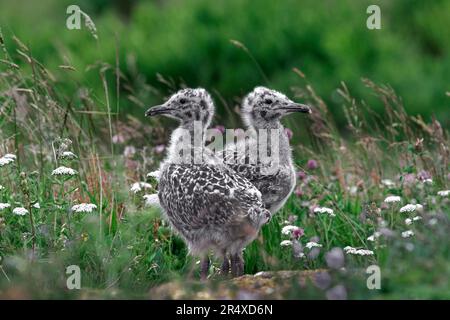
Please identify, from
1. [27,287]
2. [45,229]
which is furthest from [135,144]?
A: [27,287]

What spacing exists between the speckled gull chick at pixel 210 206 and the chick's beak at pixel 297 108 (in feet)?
2.62

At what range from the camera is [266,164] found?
24.1 feet

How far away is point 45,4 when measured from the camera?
26438 mm

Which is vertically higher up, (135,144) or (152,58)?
(152,58)

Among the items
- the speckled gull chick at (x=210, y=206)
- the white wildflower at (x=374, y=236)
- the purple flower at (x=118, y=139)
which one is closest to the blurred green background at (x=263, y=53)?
the purple flower at (x=118, y=139)

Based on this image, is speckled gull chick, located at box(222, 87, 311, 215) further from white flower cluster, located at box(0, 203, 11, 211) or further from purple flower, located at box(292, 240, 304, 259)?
white flower cluster, located at box(0, 203, 11, 211)

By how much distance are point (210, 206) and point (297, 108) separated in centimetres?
138

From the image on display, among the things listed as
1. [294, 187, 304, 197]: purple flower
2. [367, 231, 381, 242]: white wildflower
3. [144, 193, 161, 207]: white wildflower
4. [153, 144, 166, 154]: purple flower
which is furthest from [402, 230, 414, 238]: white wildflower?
[153, 144, 166, 154]: purple flower

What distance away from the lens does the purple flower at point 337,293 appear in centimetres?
554

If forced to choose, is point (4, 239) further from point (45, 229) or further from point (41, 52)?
point (41, 52)

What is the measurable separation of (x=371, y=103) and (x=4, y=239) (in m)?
9.66

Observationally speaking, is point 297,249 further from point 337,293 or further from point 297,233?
point 337,293

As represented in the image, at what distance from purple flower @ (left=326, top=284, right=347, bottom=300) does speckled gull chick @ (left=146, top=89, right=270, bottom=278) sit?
0.90 meters
